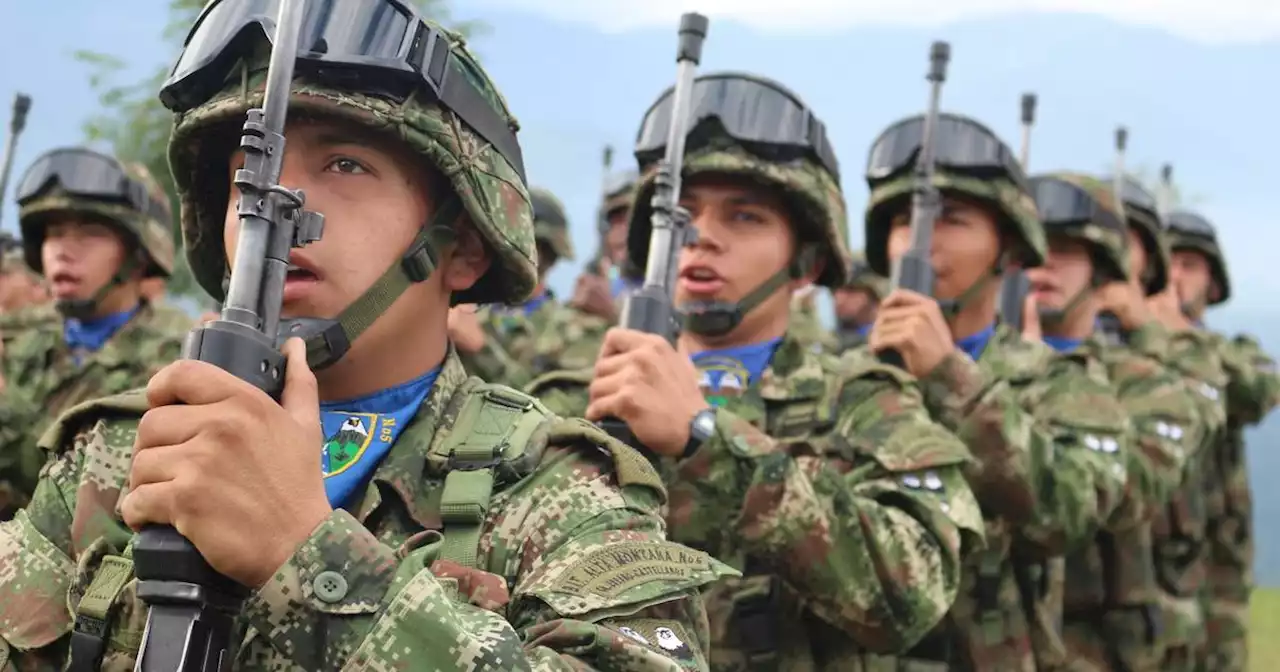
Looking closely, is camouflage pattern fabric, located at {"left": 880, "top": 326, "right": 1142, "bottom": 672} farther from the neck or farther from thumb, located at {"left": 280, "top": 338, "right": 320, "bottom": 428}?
thumb, located at {"left": 280, "top": 338, "right": 320, "bottom": 428}

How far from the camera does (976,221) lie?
18.3 ft

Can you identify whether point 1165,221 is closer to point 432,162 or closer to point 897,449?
point 897,449

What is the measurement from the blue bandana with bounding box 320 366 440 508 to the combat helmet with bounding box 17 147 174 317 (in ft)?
16.2

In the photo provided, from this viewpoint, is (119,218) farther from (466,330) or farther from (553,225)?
(553,225)

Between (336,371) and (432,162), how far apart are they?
39 centimetres

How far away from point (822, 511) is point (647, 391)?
0.57 m

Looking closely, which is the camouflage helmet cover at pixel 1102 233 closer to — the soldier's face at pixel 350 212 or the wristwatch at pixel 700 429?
the wristwatch at pixel 700 429

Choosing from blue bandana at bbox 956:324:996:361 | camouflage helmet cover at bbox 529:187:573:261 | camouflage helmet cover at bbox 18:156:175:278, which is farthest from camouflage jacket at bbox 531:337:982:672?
camouflage helmet cover at bbox 529:187:573:261

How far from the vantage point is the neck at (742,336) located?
4.26m

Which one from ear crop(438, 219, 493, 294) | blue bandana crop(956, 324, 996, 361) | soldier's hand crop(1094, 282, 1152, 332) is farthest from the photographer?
soldier's hand crop(1094, 282, 1152, 332)

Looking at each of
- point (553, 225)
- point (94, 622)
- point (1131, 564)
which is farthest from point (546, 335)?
point (94, 622)

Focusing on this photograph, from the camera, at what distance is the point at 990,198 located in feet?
18.2

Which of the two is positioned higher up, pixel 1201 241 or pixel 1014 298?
pixel 1201 241

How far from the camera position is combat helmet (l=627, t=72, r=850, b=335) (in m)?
4.21
